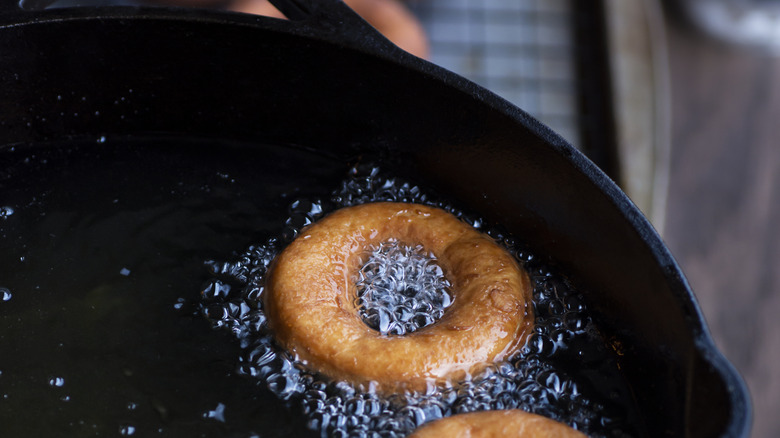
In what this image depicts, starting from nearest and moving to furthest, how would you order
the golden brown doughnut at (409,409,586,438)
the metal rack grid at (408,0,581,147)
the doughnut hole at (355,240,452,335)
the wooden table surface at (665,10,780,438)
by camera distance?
the golden brown doughnut at (409,409,586,438) → the doughnut hole at (355,240,452,335) → the metal rack grid at (408,0,581,147) → the wooden table surface at (665,10,780,438)

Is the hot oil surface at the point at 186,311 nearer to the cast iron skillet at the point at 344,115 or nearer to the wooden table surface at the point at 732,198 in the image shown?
the cast iron skillet at the point at 344,115

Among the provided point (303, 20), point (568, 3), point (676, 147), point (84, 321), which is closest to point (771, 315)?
point (676, 147)

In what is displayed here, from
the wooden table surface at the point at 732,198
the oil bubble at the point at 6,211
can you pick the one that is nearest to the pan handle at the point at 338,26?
the oil bubble at the point at 6,211

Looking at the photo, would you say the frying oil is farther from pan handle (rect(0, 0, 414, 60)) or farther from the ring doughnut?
pan handle (rect(0, 0, 414, 60))

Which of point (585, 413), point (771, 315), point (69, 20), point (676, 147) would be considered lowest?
point (771, 315)

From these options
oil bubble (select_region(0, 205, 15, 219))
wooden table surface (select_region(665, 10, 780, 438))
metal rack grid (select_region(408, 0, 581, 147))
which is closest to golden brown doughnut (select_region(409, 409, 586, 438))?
oil bubble (select_region(0, 205, 15, 219))

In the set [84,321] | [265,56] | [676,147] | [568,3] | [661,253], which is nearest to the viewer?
[661,253]

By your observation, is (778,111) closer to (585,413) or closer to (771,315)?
(771,315)
